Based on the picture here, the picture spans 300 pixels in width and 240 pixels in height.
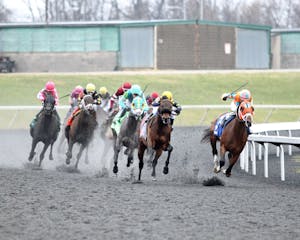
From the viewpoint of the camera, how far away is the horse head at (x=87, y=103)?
16.2 metres

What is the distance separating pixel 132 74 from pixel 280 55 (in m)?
18.7

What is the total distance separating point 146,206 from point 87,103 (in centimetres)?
647

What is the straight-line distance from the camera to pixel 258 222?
8742 mm

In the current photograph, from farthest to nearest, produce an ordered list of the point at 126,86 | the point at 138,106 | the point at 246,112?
the point at 126,86, the point at 138,106, the point at 246,112

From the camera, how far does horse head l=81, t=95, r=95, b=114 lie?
638 inches

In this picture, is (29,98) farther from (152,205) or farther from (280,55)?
(152,205)

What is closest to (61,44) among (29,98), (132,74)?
(132,74)

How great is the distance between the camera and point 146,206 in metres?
9.95

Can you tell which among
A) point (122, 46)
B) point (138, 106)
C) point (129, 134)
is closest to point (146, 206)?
point (138, 106)

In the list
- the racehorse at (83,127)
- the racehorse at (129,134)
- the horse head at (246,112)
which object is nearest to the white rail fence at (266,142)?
the horse head at (246,112)

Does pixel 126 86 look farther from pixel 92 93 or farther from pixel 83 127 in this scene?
pixel 83 127

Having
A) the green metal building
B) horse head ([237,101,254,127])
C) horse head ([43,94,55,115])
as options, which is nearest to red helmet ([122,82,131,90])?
horse head ([43,94,55,115])

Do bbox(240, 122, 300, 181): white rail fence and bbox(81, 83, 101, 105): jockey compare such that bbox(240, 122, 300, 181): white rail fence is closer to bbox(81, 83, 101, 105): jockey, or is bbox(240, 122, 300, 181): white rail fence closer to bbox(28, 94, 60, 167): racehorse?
bbox(81, 83, 101, 105): jockey

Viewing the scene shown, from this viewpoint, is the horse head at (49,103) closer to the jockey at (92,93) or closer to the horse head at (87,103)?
the horse head at (87,103)
